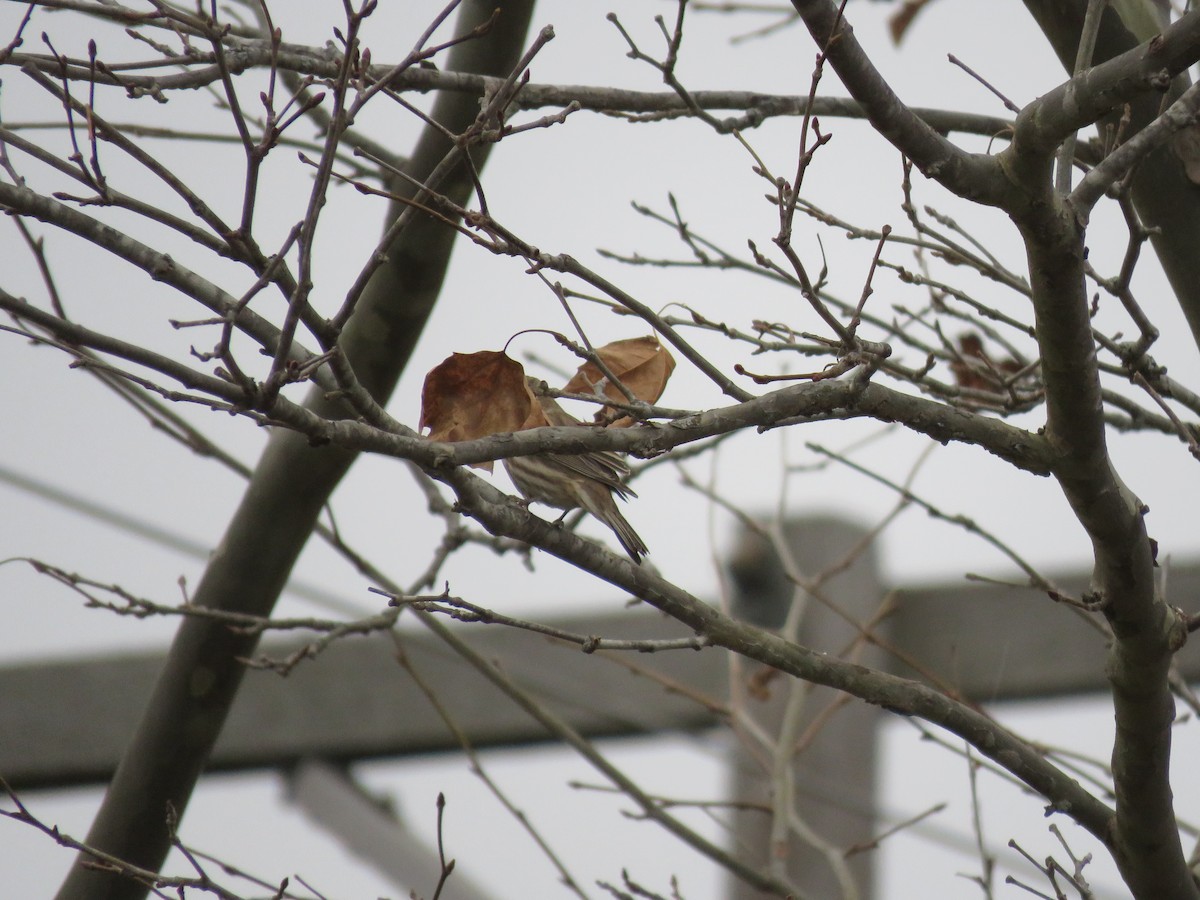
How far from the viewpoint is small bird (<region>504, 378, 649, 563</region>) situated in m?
3.49

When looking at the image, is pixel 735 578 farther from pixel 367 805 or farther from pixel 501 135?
pixel 501 135

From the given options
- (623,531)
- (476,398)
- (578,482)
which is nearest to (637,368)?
(476,398)

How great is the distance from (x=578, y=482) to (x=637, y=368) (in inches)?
44.9

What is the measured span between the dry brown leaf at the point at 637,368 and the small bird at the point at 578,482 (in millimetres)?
719

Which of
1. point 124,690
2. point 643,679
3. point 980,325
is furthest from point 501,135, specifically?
point 124,690

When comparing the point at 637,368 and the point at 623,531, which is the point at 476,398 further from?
the point at 623,531

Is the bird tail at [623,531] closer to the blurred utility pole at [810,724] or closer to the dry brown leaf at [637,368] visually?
the blurred utility pole at [810,724]

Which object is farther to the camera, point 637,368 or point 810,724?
point 810,724

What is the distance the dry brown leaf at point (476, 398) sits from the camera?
2180mm

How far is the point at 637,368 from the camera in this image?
261cm

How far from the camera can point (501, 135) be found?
6.62 ft

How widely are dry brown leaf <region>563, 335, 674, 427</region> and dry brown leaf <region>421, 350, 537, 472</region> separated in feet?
1.16

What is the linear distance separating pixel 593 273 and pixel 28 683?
2674 mm

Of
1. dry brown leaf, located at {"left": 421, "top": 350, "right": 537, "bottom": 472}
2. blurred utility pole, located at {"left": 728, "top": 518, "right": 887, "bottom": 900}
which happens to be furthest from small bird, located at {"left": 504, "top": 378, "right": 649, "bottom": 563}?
dry brown leaf, located at {"left": 421, "top": 350, "right": 537, "bottom": 472}
